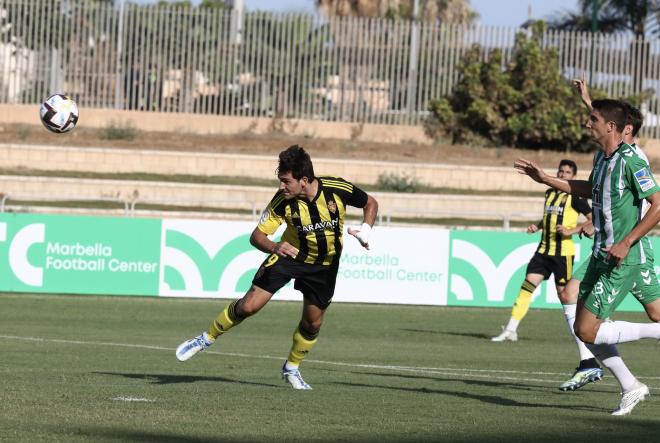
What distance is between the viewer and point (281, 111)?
39.6 meters

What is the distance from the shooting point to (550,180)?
908cm

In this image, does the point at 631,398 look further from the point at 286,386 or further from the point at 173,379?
the point at 173,379

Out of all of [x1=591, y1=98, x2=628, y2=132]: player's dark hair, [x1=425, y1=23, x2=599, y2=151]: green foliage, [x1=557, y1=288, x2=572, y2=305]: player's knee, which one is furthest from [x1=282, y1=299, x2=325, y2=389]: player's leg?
[x1=425, y1=23, x2=599, y2=151]: green foliage

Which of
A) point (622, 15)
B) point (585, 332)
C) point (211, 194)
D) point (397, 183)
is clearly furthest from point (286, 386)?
point (622, 15)

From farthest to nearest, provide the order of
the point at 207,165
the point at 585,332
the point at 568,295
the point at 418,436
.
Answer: the point at 207,165
the point at 568,295
the point at 585,332
the point at 418,436

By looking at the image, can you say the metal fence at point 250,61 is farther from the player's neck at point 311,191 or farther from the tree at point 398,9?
the player's neck at point 311,191

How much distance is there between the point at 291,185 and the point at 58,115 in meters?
6.69

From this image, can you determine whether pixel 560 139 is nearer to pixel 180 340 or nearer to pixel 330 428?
pixel 180 340

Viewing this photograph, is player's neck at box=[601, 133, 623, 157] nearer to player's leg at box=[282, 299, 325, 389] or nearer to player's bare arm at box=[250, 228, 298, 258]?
player's bare arm at box=[250, 228, 298, 258]

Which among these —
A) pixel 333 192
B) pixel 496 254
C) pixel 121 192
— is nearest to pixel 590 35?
pixel 121 192

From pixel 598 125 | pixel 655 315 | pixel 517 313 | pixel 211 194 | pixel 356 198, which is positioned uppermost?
pixel 598 125

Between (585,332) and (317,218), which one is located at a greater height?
(317,218)

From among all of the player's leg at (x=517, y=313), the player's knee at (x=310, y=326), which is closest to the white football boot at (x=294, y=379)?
the player's knee at (x=310, y=326)

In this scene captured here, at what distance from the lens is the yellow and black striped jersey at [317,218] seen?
10.2 meters
